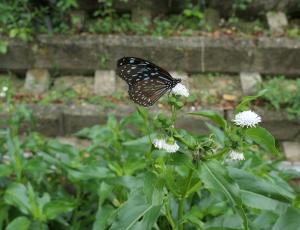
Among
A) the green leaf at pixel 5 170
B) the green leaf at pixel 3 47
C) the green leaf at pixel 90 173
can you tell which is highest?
the green leaf at pixel 3 47

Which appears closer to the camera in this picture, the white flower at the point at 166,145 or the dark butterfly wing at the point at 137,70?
the white flower at the point at 166,145

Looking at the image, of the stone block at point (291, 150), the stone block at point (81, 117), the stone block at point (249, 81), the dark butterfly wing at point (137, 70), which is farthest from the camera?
the stone block at point (249, 81)

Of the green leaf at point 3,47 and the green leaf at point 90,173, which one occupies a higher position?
the green leaf at point 3,47

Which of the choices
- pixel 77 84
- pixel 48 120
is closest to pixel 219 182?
pixel 48 120

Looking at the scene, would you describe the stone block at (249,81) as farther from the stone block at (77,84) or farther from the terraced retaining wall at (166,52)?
the stone block at (77,84)

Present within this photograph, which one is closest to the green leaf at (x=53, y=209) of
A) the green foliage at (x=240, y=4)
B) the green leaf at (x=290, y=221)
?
the green leaf at (x=290, y=221)

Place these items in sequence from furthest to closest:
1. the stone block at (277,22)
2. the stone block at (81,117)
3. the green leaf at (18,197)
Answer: the stone block at (277,22)
the stone block at (81,117)
the green leaf at (18,197)

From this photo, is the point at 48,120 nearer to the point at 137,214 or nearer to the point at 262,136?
the point at 137,214

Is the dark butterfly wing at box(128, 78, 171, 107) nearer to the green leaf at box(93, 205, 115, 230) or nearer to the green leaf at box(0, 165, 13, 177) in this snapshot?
the green leaf at box(93, 205, 115, 230)

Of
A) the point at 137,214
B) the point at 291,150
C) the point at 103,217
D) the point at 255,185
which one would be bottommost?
the point at 291,150
